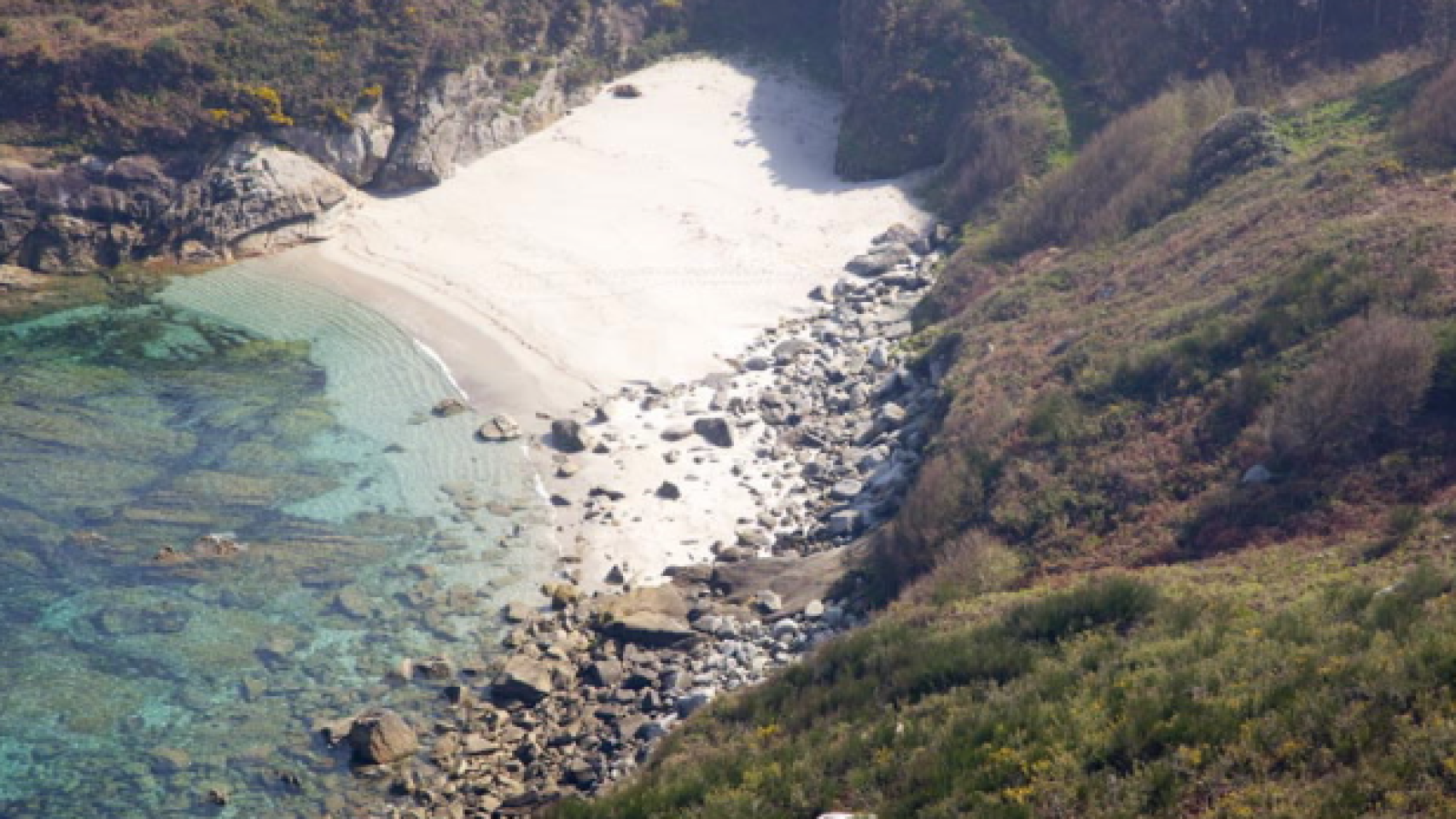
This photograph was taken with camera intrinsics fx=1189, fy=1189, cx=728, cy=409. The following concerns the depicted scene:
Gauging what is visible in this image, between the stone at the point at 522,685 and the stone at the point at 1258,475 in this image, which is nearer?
the stone at the point at 1258,475

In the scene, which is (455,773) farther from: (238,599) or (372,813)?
(238,599)

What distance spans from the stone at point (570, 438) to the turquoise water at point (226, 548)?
1.21 meters

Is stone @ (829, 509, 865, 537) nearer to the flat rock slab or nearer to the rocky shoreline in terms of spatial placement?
the rocky shoreline

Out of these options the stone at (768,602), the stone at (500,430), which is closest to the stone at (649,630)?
the stone at (768,602)

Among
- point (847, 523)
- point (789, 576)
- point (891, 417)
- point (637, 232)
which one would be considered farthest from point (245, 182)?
point (789, 576)

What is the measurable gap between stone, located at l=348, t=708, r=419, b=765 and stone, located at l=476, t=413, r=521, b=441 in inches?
451

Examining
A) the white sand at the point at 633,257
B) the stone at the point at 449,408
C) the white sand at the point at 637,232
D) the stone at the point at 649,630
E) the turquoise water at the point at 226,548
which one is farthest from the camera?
the white sand at the point at 637,232

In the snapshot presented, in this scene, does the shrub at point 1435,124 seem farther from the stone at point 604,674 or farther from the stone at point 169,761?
the stone at point 169,761

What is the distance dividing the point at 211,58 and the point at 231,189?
593cm

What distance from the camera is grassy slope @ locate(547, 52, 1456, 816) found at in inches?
491

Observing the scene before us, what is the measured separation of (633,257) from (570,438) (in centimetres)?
1199

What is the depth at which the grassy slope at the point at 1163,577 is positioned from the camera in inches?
491

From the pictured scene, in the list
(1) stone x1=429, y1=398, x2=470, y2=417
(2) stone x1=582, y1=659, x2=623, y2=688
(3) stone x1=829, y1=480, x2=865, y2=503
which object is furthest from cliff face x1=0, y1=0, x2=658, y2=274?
(2) stone x1=582, y1=659, x2=623, y2=688

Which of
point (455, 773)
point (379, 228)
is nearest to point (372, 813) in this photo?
point (455, 773)
